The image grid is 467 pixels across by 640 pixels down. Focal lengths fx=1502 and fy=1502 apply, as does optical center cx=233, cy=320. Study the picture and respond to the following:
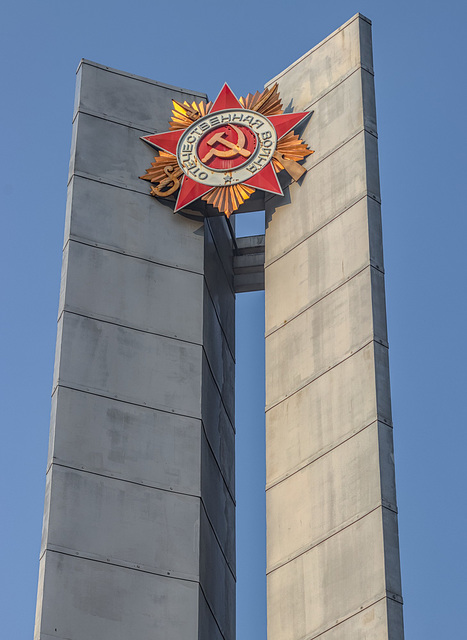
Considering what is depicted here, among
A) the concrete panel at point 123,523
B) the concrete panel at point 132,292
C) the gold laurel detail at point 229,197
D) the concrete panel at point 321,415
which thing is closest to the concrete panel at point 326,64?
the gold laurel detail at point 229,197

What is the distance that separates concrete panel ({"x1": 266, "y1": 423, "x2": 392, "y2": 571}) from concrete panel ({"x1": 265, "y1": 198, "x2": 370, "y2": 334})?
3.21 m

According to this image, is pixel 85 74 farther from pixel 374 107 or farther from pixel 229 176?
pixel 374 107

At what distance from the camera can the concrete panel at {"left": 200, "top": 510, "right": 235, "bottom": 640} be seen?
2533 centimetres

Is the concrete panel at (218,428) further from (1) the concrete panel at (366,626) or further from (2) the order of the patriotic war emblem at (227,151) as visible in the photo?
(1) the concrete panel at (366,626)

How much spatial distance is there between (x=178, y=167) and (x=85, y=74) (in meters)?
2.89

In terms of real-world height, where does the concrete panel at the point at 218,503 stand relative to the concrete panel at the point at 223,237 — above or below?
below

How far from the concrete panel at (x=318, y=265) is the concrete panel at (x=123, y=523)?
3.87 metres

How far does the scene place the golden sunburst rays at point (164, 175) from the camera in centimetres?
2856

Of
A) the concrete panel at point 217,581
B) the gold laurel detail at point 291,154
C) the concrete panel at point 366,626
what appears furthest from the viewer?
the gold laurel detail at point 291,154

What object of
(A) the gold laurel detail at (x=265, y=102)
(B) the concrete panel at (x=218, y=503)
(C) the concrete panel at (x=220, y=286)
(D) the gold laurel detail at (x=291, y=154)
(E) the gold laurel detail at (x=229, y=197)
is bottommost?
(B) the concrete panel at (x=218, y=503)

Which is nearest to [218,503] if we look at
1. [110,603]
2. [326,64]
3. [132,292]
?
[110,603]

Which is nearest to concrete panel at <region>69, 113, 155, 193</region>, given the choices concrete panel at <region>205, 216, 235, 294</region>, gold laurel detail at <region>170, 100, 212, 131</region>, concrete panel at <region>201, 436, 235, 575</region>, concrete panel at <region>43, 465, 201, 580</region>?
gold laurel detail at <region>170, 100, 212, 131</region>

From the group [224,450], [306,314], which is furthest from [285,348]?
[224,450]

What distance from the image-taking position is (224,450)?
27922mm
